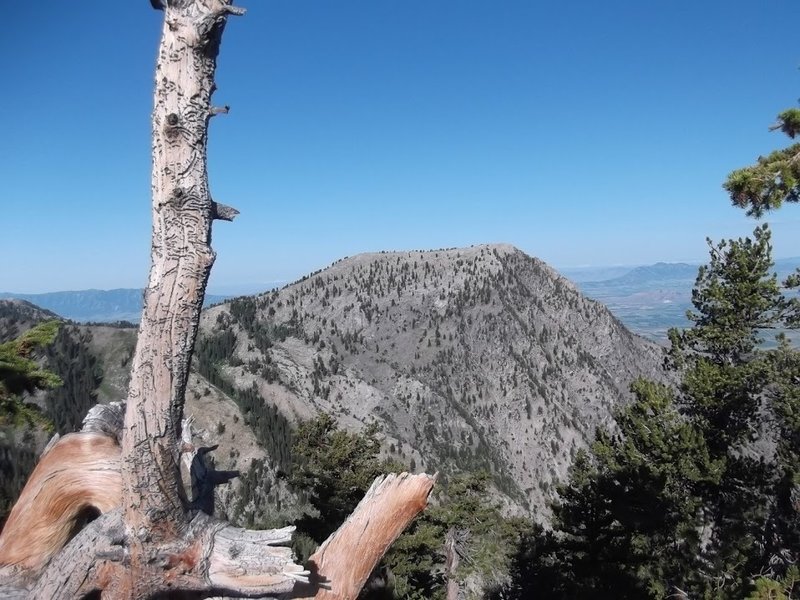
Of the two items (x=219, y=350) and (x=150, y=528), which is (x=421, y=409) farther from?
(x=150, y=528)

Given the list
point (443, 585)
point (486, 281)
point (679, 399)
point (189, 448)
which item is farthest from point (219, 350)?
point (189, 448)

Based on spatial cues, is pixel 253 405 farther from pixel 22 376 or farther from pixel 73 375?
pixel 22 376

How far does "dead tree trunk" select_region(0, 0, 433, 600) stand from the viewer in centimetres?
321

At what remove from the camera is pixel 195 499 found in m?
4.32

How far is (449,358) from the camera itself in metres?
171

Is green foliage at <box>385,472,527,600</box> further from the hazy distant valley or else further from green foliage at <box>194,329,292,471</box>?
the hazy distant valley

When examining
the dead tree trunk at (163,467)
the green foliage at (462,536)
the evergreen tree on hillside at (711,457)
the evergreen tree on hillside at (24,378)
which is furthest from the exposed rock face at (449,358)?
the dead tree trunk at (163,467)

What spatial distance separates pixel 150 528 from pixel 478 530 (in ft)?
71.4

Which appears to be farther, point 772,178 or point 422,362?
point 422,362

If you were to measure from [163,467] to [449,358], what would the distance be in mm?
169280

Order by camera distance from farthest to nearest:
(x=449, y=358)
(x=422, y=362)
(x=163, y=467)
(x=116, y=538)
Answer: (x=422, y=362) → (x=449, y=358) → (x=116, y=538) → (x=163, y=467)

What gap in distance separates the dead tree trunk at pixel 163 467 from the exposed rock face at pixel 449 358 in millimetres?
111762

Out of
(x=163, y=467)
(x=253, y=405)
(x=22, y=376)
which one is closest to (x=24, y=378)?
(x=22, y=376)

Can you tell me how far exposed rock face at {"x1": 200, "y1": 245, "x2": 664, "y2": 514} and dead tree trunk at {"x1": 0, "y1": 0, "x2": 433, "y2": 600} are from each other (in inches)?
4400
